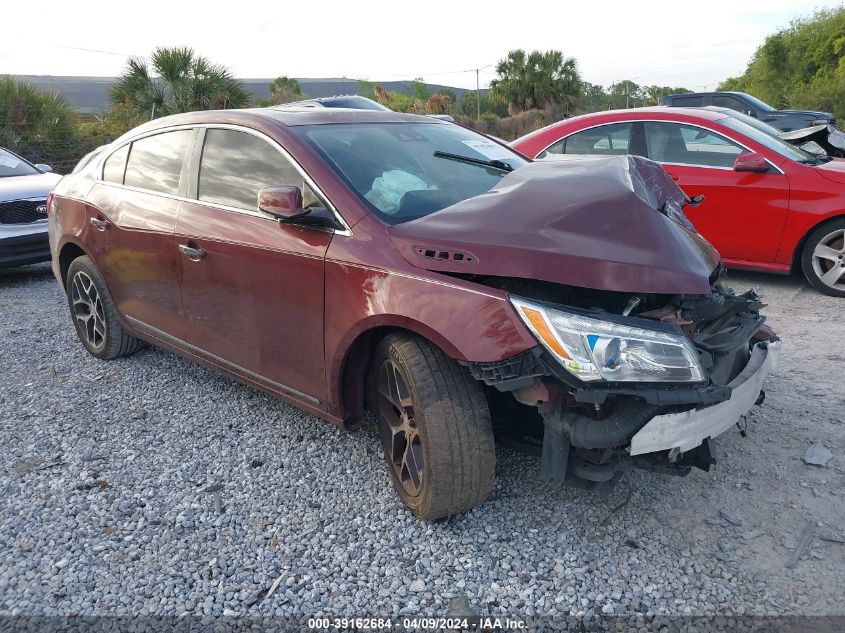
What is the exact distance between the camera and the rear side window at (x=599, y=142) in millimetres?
6562

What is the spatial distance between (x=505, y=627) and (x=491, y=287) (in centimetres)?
115

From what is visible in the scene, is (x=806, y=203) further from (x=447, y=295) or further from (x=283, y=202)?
(x=283, y=202)

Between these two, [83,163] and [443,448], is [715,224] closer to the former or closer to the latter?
[443,448]

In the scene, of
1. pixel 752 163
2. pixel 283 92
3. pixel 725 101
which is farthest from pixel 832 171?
pixel 283 92

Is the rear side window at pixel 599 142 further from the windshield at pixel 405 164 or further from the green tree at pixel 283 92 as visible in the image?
the green tree at pixel 283 92

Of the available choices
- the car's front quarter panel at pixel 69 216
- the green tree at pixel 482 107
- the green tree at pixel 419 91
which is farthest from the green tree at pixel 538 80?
the car's front quarter panel at pixel 69 216

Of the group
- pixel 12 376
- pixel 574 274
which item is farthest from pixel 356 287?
pixel 12 376

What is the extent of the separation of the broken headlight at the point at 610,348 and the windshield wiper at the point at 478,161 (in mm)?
1455

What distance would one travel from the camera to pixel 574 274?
2.46 metres

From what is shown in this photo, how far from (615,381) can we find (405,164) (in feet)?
5.22

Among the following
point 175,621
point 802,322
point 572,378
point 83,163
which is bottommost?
point 175,621

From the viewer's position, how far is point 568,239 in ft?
8.41

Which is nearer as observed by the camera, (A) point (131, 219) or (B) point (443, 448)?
(B) point (443, 448)

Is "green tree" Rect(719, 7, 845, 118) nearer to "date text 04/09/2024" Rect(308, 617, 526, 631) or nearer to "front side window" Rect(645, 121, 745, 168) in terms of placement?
"front side window" Rect(645, 121, 745, 168)
